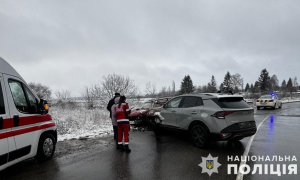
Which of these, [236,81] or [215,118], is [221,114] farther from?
[236,81]

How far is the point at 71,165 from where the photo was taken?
4719 millimetres

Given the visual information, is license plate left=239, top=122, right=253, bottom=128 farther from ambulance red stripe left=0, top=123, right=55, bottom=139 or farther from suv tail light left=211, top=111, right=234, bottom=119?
ambulance red stripe left=0, top=123, right=55, bottom=139

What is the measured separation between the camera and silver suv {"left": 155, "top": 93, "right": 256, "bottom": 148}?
552 centimetres

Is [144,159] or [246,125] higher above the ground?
[246,125]

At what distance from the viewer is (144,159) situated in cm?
510

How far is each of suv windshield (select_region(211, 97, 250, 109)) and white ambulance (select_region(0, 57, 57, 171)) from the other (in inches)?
196

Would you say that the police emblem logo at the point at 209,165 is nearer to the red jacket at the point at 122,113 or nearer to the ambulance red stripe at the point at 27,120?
the red jacket at the point at 122,113

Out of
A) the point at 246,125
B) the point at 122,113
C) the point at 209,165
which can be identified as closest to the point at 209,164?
the point at 209,165

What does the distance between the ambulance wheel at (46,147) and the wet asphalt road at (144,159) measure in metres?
0.17

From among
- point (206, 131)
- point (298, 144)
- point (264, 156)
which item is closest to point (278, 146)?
point (298, 144)

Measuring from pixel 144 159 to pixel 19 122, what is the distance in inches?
122

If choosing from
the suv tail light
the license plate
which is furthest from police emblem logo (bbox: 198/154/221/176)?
the license plate

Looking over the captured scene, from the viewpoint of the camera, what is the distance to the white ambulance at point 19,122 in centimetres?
364

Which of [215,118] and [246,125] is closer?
[215,118]
